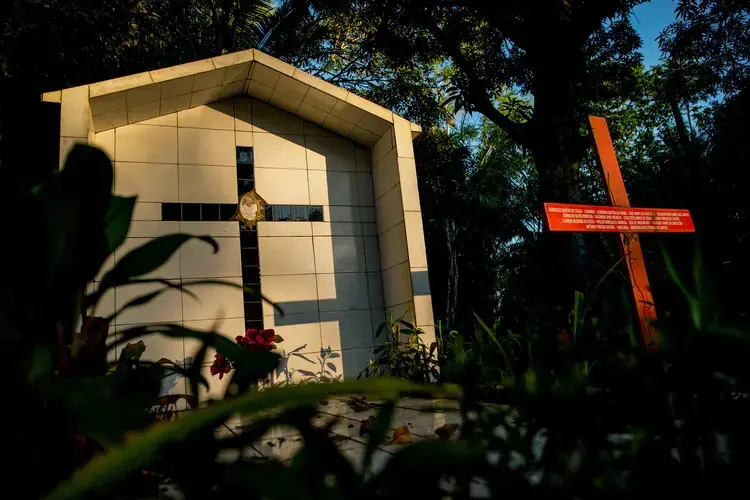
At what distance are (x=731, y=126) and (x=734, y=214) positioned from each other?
3.20m

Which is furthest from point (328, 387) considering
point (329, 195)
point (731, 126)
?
point (731, 126)

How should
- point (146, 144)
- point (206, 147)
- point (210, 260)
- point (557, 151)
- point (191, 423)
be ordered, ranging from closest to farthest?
point (191, 423), point (210, 260), point (146, 144), point (206, 147), point (557, 151)

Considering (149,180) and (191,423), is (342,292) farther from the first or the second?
(191,423)

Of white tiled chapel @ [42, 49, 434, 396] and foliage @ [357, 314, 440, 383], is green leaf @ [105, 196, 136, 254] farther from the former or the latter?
white tiled chapel @ [42, 49, 434, 396]

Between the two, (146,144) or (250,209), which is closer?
(146,144)

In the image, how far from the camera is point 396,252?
6262 mm

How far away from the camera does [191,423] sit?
0.54 m

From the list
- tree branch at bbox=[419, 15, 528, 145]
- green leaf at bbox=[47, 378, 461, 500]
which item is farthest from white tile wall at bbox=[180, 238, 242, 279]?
green leaf at bbox=[47, 378, 461, 500]

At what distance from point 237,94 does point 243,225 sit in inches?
66.1

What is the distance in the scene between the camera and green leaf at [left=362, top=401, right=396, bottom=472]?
0.55m

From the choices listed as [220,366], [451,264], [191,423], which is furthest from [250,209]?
[451,264]

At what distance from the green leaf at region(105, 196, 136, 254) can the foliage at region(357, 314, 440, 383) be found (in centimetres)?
444

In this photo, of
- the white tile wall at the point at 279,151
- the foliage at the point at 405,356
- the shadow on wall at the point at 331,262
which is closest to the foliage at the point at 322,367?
the shadow on wall at the point at 331,262

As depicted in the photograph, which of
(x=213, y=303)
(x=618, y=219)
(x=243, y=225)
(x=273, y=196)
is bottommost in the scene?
(x=213, y=303)
